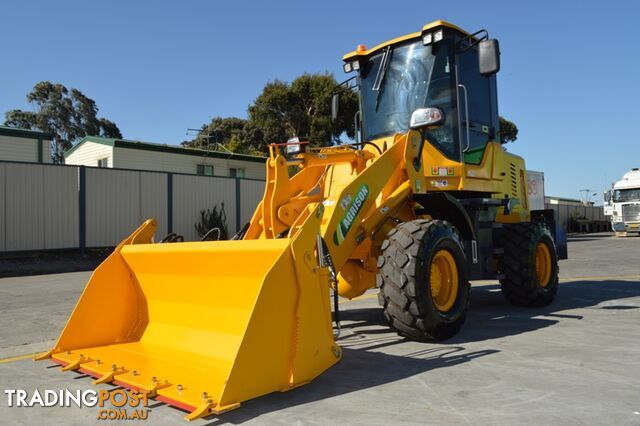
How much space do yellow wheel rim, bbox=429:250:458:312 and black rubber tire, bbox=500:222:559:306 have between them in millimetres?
1898

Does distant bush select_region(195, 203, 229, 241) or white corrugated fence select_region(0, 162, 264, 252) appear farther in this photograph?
distant bush select_region(195, 203, 229, 241)

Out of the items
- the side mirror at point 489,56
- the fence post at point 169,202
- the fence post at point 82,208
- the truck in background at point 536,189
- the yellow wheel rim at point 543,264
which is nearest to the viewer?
the side mirror at point 489,56

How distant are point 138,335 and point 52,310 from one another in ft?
12.4

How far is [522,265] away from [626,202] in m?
28.7

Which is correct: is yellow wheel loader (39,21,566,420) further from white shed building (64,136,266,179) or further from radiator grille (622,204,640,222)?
radiator grille (622,204,640,222)

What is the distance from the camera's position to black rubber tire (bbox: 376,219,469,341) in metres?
4.83

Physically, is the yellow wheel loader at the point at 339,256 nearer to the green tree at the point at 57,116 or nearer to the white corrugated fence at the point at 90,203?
the white corrugated fence at the point at 90,203

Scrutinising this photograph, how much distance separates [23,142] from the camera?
2216 centimetres

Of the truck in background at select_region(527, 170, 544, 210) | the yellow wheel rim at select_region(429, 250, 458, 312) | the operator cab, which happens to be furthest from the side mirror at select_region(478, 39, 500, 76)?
the truck in background at select_region(527, 170, 544, 210)

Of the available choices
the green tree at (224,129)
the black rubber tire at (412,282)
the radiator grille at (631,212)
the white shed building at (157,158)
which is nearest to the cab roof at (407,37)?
the black rubber tire at (412,282)

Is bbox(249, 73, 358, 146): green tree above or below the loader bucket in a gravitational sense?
above

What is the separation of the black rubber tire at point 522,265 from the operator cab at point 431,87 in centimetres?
120

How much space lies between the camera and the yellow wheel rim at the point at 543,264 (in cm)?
762

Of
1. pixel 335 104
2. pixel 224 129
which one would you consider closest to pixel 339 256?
pixel 335 104
